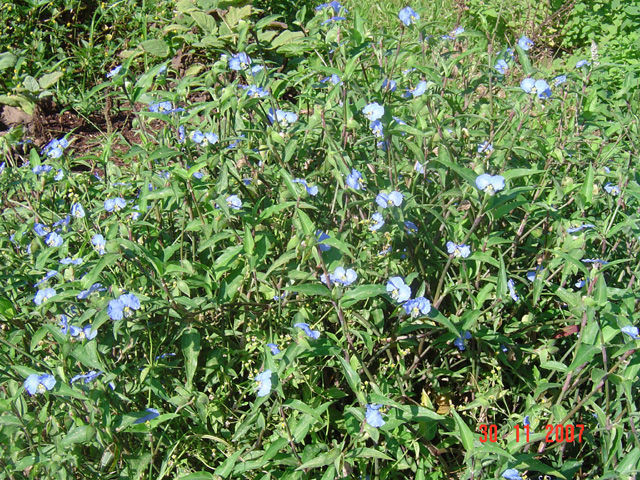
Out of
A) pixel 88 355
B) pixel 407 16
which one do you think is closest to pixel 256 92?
pixel 407 16

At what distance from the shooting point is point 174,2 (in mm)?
4414

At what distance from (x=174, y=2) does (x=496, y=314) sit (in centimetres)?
337

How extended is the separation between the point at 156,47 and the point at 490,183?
9.97 ft

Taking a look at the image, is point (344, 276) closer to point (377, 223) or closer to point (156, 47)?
point (377, 223)

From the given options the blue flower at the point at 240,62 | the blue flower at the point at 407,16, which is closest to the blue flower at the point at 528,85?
the blue flower at the point at 407,16

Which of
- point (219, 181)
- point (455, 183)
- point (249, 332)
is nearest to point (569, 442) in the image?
point (455, 183)

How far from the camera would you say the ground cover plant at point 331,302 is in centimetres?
173

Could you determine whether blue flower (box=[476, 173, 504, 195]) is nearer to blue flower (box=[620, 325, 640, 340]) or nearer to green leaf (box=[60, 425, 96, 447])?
blue flower (box=[620, 325, 640, 340])

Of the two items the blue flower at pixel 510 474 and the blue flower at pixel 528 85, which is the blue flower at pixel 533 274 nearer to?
the blue flower at pixel 528 85

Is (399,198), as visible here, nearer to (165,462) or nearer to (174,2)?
(165,462)

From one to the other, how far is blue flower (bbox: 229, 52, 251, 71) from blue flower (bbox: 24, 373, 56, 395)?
1186 millimetres

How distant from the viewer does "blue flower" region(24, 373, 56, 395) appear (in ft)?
5.63

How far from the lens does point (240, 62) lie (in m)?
2.31
